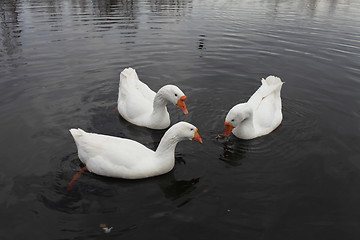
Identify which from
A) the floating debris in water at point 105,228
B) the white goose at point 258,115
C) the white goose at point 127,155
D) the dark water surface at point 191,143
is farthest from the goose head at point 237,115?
the floating debris in water at point 105,228

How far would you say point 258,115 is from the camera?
791cm

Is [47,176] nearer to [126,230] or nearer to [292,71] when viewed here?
[126,230]

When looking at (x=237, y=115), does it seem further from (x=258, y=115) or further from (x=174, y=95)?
(x=174, y=95)

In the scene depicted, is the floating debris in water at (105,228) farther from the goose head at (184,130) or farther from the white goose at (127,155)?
the goose head at (184,130)

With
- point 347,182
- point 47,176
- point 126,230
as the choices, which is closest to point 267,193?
point 347,182

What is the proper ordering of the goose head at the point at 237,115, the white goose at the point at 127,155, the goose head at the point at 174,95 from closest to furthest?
the white goose at the point at 127,155 → the goose head at the point at 237,115 → the goose head at the point at 174,95

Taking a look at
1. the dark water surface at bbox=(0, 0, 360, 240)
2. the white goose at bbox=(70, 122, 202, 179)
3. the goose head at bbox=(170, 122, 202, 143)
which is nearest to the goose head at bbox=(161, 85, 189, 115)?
the dark water surface at bbox=(0, 0, 360, 240)

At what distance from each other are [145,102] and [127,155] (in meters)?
2.72

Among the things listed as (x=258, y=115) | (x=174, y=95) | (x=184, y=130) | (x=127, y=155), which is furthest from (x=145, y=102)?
(x=258, y=115)

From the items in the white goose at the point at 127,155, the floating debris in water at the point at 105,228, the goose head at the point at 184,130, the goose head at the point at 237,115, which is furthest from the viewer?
the goose head at the point at 237,115

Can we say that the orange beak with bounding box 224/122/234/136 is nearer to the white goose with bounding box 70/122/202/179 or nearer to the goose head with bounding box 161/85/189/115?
the goose head with bounding box 161/85/189/115

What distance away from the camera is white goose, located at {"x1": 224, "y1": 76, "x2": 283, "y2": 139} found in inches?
283

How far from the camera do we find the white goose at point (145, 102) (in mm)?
7633

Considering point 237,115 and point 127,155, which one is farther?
point 237,115
